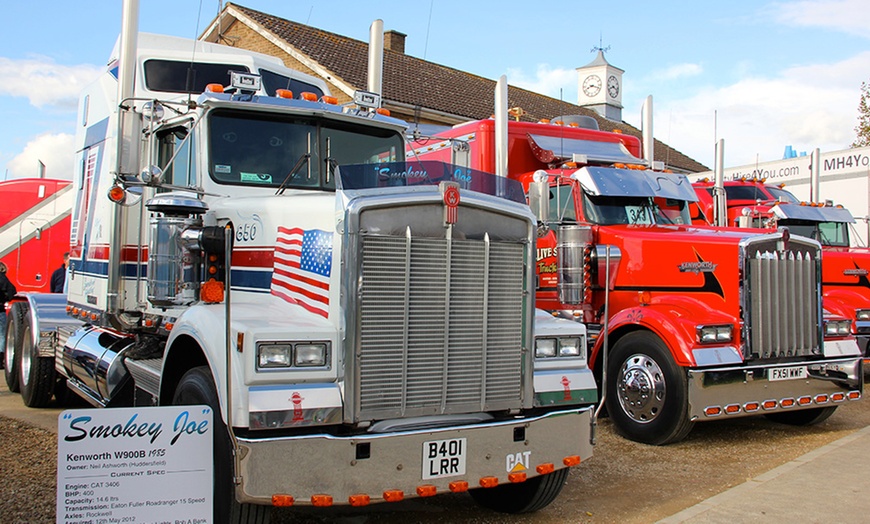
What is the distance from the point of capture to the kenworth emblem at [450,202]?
4449mm

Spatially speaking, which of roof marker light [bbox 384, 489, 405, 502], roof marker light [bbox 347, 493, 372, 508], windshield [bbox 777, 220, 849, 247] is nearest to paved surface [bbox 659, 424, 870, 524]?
roof marker light [bbox 384, 489, 405, 502]

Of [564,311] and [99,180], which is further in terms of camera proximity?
[564,311]

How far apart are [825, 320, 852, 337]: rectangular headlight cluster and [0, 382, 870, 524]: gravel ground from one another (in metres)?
1.00

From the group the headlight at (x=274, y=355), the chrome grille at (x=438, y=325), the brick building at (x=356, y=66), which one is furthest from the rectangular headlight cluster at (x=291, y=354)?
the brick building at (x=356, y=66)

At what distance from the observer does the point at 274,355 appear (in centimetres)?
407

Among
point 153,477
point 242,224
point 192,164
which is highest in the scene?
point 192,164

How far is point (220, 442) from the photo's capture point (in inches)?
166

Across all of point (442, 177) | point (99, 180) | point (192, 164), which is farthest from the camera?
point (99, 180)

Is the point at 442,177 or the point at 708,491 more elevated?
the point at 442,177

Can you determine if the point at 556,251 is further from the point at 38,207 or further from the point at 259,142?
the point at 38,207

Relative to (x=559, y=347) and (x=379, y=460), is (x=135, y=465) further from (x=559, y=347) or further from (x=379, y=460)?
(x=559, y=347)

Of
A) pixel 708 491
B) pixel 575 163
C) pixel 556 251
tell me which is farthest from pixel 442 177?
pixel 575 163

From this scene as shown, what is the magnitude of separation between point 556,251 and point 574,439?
3.85 meters

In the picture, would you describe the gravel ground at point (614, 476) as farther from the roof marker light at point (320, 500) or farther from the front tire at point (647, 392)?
the roof marker light at point (320, 500)
